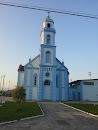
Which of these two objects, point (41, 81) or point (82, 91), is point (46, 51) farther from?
point (82, 91)

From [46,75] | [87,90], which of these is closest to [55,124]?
[46,75]

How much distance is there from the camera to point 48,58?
34156mm

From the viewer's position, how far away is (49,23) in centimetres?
3684

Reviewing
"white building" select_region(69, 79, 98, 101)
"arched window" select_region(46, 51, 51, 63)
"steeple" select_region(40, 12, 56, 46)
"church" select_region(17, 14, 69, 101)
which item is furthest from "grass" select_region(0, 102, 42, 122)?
"white building" select_region(69, 79, 98, 101)

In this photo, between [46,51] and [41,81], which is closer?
[41,81]

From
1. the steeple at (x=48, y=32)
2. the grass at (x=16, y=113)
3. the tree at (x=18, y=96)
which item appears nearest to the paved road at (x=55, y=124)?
the grass at (x=16, y=113)

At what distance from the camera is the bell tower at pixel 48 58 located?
31.1m

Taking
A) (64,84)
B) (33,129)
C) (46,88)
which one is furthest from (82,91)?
(33,129)

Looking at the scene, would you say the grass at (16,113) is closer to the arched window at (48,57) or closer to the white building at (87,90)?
the arched window at (48,57)

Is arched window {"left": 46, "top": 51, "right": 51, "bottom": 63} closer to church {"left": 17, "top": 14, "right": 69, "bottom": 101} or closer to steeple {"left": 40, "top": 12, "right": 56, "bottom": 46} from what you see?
church {"left": 17, "top": 14, "right": 69, "bottom": 101}

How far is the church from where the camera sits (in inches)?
Result: 1230

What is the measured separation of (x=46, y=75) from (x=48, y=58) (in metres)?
5.25

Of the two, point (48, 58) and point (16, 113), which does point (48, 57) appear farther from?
point (16, 113)

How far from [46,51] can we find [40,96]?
1314cm
